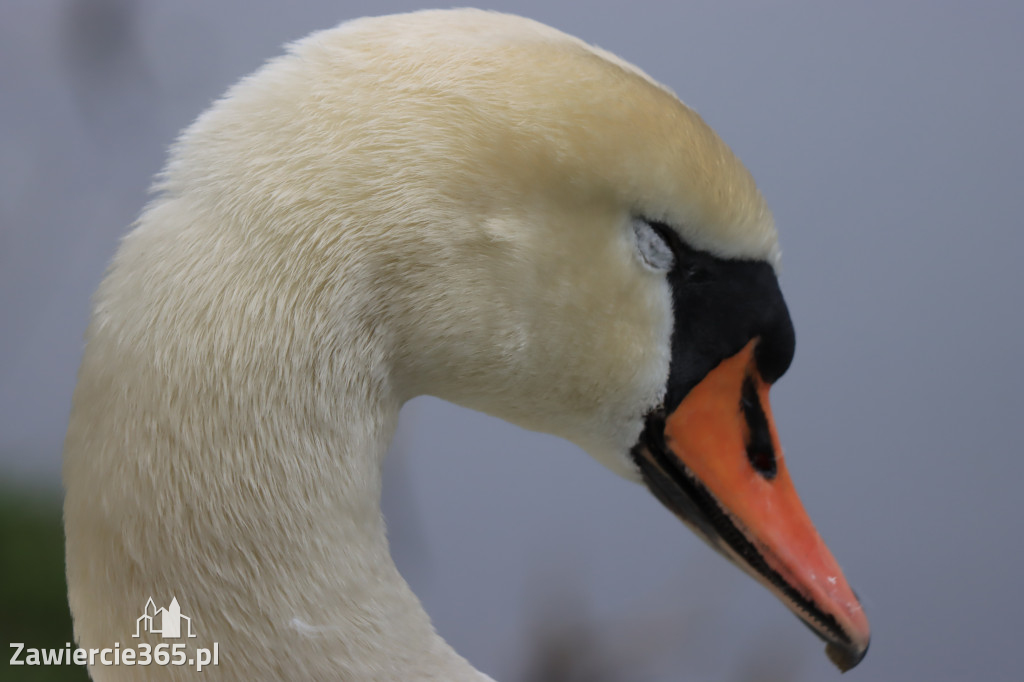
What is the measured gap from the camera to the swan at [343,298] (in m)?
0.51

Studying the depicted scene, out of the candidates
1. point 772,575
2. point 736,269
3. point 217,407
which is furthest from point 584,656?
point 217,407

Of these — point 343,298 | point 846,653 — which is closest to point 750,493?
point 846,653

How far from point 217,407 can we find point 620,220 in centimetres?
27

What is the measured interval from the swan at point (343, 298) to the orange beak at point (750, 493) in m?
0.08

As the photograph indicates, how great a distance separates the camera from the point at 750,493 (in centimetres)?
66

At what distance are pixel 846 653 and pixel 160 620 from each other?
1.55 ft

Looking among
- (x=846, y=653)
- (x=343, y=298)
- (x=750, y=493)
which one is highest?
(x=343, y=298)

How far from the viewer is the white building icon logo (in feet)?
1.74
